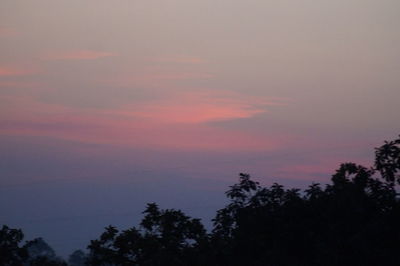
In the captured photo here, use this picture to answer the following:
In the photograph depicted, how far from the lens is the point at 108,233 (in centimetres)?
2131

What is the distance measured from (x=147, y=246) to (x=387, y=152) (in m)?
8.21

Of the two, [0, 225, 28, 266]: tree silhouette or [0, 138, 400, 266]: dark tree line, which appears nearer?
[0, 138, 400, 266]: dark tree line

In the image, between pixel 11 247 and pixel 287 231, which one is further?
pixel 11 247

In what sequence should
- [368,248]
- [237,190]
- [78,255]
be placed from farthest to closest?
[78,255]
[237,190]
[368,248]

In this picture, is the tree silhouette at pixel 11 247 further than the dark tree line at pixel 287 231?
Yes

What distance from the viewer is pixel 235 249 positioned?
19.5 metres

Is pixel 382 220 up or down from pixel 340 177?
down

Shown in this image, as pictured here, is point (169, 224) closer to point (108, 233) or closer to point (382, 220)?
point (108, 233)

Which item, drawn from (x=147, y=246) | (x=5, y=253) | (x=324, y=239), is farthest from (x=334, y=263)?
(x=5, y=253)

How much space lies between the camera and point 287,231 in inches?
754

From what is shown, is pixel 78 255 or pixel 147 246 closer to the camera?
pixel 147 246

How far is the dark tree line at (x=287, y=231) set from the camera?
57.3 feet

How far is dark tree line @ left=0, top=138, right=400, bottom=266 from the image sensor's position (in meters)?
17.5

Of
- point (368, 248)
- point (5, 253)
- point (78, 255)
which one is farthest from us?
point (78, 255)
